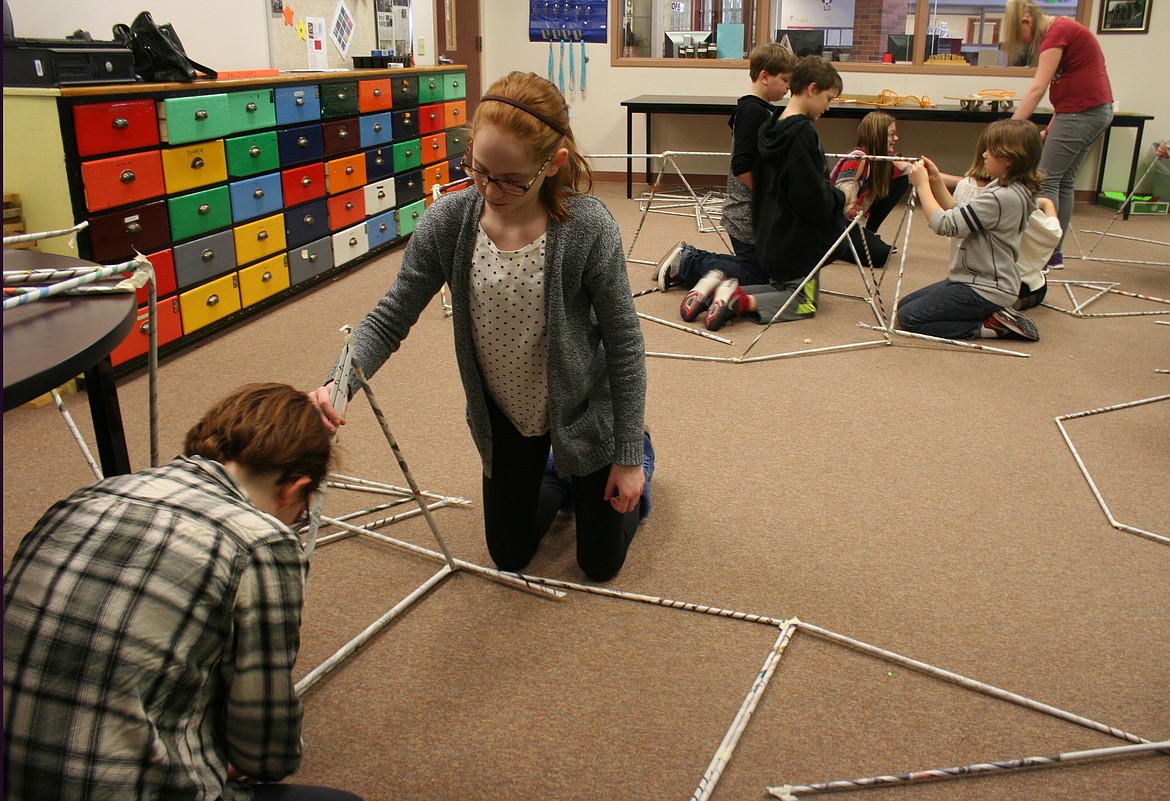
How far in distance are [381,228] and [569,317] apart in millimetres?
3540

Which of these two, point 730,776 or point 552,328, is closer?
point 730,776

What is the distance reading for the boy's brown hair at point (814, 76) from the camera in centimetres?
345

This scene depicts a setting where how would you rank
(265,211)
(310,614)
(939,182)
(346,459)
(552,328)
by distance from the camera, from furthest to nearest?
(265,211) < (939,182) < (346,459) < (310,614) < (552,328)

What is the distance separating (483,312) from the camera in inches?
68.7

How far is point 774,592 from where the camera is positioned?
197 centimetres

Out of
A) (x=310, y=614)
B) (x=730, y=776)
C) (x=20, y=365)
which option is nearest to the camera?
(x=20, y=365)

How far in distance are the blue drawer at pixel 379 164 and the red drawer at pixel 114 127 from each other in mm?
1646

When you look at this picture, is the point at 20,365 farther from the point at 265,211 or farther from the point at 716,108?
the point at 716,108

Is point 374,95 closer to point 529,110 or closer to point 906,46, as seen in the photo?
point 529,110

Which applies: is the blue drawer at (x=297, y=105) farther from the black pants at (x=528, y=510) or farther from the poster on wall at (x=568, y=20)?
the poster on wall at (x=568, y=20)

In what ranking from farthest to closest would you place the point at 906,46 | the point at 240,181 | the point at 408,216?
the point at 906,46 < the point at 408,216 < the point at 240,181

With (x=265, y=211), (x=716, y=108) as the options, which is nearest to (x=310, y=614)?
(x=265, y=211)

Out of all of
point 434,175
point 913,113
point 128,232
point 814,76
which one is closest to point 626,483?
point 128,232

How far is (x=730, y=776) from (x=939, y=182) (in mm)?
2594
